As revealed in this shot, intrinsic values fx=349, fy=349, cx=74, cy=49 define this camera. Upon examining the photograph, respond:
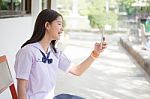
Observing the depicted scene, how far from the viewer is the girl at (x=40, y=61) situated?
1793 millimetres

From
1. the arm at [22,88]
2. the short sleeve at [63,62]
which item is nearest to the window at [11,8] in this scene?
the short sleeve at [63,62]

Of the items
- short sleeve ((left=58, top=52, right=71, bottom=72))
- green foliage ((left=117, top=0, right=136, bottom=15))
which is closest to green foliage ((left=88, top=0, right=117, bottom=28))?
green foliage ((left=117, top=0, right=136, bottom=15))

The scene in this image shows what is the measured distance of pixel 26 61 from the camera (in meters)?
1.79

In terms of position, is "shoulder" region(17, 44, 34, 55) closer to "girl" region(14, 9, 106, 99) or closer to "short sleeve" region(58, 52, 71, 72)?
"girl" region(14, 9, 106, 99)

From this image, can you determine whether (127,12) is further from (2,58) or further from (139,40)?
(2,58)

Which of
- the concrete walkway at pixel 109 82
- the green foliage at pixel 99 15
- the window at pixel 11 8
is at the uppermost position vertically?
the window at pixel 11 8

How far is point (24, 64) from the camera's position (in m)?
1.79

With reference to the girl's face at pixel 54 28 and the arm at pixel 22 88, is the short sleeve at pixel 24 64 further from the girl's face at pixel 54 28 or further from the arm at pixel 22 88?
the girl's face at pixel 54 28

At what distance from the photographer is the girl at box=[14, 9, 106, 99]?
1.79 metres

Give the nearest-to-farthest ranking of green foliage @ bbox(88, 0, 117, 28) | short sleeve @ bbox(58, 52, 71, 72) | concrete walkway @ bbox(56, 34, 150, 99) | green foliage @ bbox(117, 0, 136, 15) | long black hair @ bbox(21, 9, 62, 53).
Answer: long black hair @ bbox(21, 9, 62, 53)
short sleeve @ bbox(58, 52, 71, 72)
concrete walkway @ bbox(56, 34, 150, 99)
green foliage @ bbox(117, 0, 136, 15)
green foliage @ bbox(88, 0, 117, 28)

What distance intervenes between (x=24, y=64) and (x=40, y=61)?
92 millimetres

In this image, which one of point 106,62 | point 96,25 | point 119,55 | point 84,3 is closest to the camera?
point 106,62

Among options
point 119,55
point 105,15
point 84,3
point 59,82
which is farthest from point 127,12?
point 59,82

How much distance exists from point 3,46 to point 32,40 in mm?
1641
